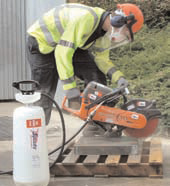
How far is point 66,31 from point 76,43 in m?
0.15

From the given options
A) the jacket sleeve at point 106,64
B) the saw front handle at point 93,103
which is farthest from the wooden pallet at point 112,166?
the jacket sleeve at point 106,64

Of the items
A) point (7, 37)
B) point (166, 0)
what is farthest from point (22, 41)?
point (166, 0)

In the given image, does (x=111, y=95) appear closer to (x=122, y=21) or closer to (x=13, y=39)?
(x=122, y=21)

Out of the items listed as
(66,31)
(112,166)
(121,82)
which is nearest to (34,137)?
(112,166)

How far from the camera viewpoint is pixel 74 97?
12.7 feet

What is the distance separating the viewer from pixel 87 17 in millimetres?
3807

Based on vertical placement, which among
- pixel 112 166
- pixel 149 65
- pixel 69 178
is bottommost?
pixel 69 178

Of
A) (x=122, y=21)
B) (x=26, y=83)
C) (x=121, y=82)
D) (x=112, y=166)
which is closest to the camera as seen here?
(x=26, y=83)

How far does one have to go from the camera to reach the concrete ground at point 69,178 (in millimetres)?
3191

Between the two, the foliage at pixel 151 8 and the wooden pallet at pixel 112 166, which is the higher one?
the foliage at pixel 151 8

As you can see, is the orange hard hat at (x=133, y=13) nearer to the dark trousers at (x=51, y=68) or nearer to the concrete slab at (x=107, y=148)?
the dark trousers at (x=51, y=68)

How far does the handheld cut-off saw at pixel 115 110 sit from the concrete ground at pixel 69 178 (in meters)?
0.40

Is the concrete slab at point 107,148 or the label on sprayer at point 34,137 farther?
the concrete slab at point 107,148

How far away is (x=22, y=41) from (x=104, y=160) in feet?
6.47
